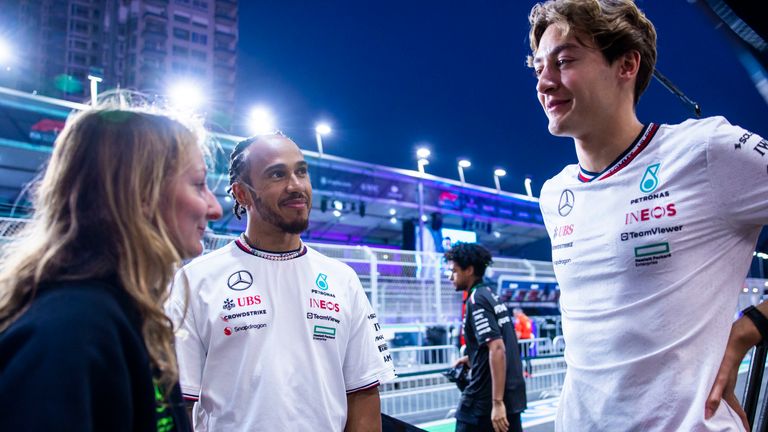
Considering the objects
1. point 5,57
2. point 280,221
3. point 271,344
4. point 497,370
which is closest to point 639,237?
point 271,344

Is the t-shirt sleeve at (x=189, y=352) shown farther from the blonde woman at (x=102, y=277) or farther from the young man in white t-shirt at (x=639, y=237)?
the young man in white t-shirt at (x=639, y=237)

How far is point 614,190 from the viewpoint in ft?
5.07

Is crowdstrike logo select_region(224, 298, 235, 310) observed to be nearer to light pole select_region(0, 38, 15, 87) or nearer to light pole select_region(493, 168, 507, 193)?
light pole select_region(0, 38, 15, 87)

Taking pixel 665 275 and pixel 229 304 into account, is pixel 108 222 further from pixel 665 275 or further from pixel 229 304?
pixel 665 275

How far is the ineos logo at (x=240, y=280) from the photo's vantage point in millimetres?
2213

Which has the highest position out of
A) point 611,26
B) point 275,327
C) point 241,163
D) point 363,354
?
point 611,26

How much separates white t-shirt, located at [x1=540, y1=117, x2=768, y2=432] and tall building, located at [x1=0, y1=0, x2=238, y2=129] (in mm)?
14790

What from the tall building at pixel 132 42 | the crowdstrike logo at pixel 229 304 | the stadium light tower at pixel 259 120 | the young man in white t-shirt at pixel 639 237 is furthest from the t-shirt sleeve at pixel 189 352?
the tall building at pixel 132 42

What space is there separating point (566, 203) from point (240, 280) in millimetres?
1440

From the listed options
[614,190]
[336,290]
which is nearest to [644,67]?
[614,190]

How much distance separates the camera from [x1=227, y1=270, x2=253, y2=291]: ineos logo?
221 centimetres

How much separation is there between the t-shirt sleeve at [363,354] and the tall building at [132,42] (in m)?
13.7

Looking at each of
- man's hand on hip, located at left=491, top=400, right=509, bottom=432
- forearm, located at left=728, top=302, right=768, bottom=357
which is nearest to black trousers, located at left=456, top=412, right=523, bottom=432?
man's hand on hip, located at left=491, top=400, right=509, bottom=432

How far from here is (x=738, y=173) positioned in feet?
4.19
